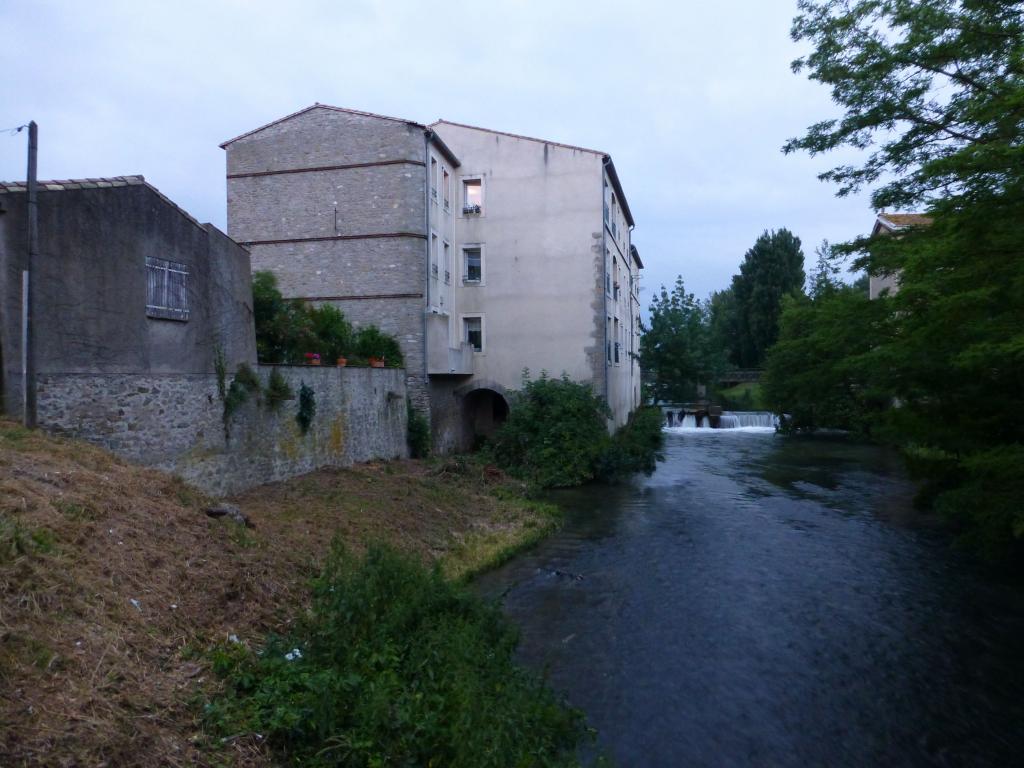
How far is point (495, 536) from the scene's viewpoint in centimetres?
1448

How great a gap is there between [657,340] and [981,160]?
35347 millimetres

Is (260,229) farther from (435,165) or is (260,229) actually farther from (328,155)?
(435,165)

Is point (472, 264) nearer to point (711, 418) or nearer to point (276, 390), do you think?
point (276, 390)

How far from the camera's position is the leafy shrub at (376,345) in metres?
20.5

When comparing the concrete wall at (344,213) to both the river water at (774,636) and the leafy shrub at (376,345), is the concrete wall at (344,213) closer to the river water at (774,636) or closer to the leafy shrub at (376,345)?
the leafy shrub at (376,345)

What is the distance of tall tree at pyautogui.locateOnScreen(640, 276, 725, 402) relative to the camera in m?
42.7

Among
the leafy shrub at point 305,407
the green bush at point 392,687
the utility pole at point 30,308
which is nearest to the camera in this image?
the green bush at point 392,687

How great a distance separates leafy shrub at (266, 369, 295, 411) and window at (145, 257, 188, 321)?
2725mm

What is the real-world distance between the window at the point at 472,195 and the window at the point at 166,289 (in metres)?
14.8

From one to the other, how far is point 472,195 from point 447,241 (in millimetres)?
2290

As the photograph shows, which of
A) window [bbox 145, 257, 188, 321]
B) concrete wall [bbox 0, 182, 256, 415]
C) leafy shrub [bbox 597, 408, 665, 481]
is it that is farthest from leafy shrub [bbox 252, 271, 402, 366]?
leafy shrub [bbox 597, 408, 665, 481]

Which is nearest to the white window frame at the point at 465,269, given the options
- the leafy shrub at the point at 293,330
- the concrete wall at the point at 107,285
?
the leafy shrub at the point at 293,330

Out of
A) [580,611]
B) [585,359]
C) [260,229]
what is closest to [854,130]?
[580,611]

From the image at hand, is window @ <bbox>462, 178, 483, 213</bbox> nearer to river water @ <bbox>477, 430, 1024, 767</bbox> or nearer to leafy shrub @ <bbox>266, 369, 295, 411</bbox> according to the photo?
river water @ <bbox>477, 430, 1024, 767</bbox>
